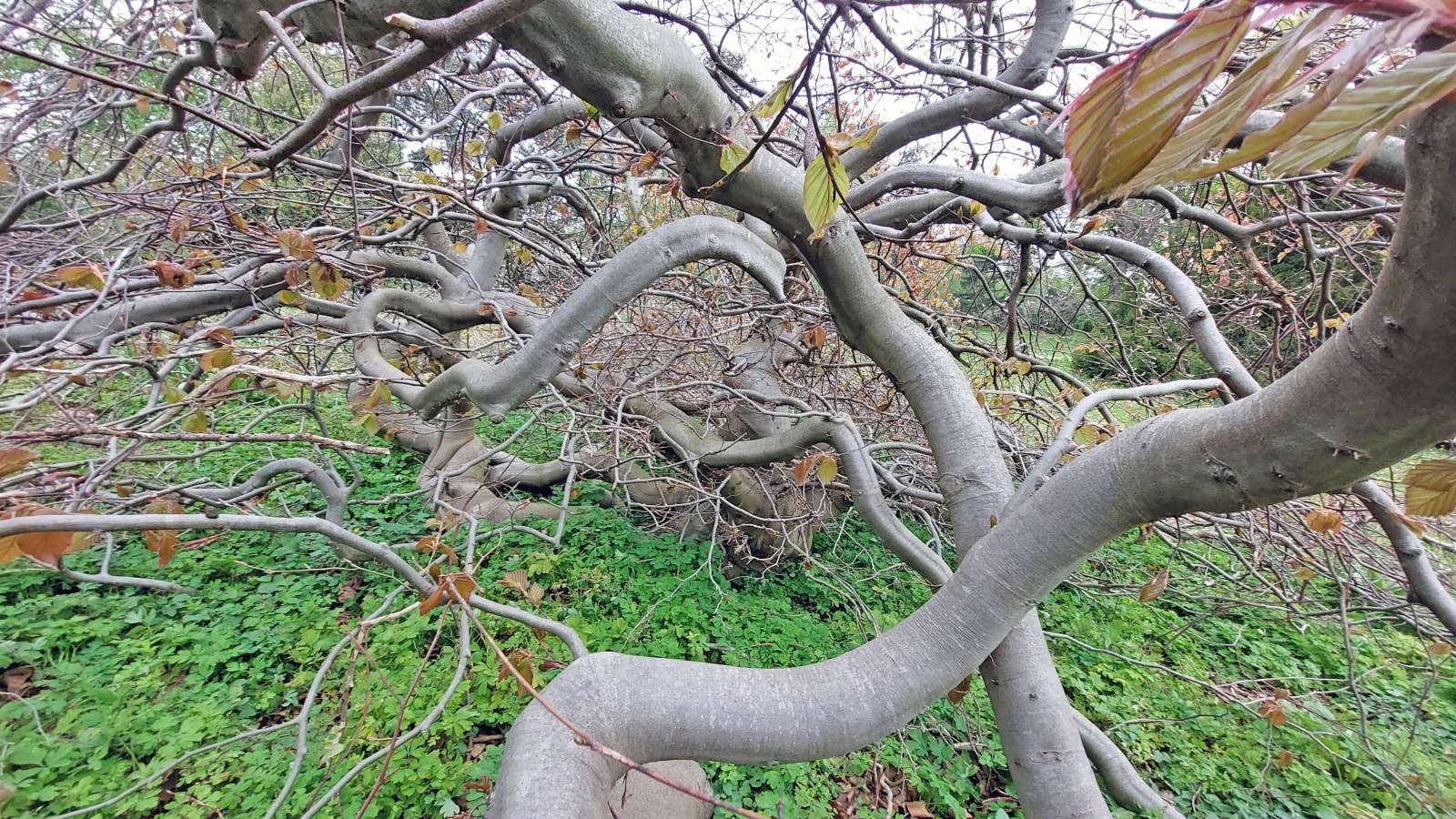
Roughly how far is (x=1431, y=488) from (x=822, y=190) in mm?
1084

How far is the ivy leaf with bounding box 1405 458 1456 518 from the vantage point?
81 cm

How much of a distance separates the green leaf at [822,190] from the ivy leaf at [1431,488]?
93 cm

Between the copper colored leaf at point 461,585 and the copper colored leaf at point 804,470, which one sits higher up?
the copper colored leaf at point 804,470

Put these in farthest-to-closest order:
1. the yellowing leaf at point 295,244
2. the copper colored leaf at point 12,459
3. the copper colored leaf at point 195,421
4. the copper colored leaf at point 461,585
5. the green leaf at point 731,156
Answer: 1. the yellowing leaf at point 295,244
2. the copper colored leaf at point 195,421
3. the green leaf at point 731,156
4. the copper colored leaf at point 461,585
5. the copper colored leaf at point 12,459

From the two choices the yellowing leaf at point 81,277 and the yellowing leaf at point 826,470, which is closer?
the yellowing leaf at point 81,277

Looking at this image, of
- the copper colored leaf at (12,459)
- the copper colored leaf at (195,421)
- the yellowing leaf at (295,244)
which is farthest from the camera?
the yellowing leaf at (295,244)

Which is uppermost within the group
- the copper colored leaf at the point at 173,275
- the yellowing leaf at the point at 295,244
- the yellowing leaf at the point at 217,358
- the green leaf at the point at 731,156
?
the green leaf at the point at 731,156

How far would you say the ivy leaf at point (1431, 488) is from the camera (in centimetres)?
81

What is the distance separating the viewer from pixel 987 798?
2.36 meters

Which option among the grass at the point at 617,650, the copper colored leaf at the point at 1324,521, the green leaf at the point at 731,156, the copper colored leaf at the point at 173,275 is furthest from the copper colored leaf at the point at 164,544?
the copper colored leaf at the point at 1324,521

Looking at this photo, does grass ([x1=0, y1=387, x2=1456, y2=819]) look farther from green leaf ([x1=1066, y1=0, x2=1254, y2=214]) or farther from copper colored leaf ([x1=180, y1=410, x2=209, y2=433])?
green leaf ([x1=1066, y1=0, x2=1254, y2=214])

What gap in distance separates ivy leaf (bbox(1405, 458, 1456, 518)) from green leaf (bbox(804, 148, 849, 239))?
3.06 ft

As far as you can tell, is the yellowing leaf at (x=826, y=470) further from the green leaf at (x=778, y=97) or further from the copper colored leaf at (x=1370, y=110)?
the copper colored leaf at (x=1370, y=110)

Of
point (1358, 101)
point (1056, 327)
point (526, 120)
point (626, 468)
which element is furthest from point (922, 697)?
point (526, 120)
